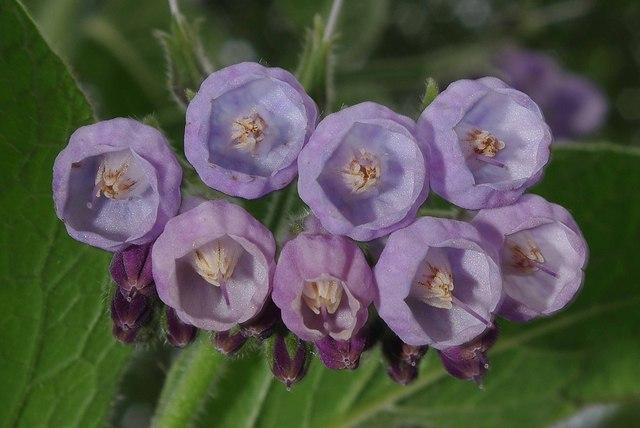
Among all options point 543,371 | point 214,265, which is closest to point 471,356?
point 214,265

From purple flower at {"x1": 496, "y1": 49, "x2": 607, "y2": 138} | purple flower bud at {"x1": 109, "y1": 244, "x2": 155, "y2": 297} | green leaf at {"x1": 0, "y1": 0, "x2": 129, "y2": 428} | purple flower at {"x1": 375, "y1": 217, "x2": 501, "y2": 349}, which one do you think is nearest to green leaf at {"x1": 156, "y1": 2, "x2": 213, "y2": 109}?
green leaf at {"x1": 0, "y1": 0, "x2": 129, "y2": 428}

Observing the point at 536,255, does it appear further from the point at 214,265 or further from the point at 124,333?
the point at 124,333

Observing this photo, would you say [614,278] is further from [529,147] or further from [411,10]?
[411,10]

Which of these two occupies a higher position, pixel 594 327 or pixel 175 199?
pixel 175 199

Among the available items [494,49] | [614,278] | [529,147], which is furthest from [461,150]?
[494,49]

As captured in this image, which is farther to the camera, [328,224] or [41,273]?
[41,273]

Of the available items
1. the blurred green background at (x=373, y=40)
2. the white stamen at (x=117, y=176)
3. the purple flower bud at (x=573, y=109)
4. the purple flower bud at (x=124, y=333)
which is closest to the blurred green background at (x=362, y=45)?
the blurred green background at (x=373, y=40)

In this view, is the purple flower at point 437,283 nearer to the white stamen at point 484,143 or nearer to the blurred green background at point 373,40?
the white stamen at point 484,143
